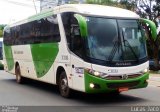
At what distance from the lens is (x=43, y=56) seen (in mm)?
16109

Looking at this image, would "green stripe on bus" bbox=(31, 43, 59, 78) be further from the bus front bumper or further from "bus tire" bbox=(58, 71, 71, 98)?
the bus front bumper

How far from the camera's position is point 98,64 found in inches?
476

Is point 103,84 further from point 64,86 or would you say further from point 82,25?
point 64,86

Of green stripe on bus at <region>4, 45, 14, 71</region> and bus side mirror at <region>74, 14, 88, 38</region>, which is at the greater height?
bus side mirror at <region>74, 14, 88, 38</region>

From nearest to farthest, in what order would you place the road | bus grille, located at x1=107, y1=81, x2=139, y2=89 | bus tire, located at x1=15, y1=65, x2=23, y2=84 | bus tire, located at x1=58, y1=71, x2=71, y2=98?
bus grille, located at x1=107, y1=81, x2=139, y2=89, the road, bus tire, located at x1=58, y1=71, x2=71, y2=98, bus tire, located at x1=15, y1=65, x2=23, y2=84

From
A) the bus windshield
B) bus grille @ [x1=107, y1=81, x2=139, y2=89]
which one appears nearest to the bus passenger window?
the bus windshield

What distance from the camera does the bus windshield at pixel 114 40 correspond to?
12.2 metres

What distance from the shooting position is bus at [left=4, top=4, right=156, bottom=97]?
12141mm

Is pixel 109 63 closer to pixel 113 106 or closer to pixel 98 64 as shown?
pixel 98 64

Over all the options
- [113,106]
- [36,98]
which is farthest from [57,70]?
[113,106]

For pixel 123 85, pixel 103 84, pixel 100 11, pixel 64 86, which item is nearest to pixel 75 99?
pixel 64 86

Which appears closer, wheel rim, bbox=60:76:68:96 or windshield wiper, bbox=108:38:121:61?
windshield wiper, bbox=108:38:121:61

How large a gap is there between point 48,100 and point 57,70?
1.39 m

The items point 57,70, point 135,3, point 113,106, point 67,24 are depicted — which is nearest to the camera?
point 113,106
